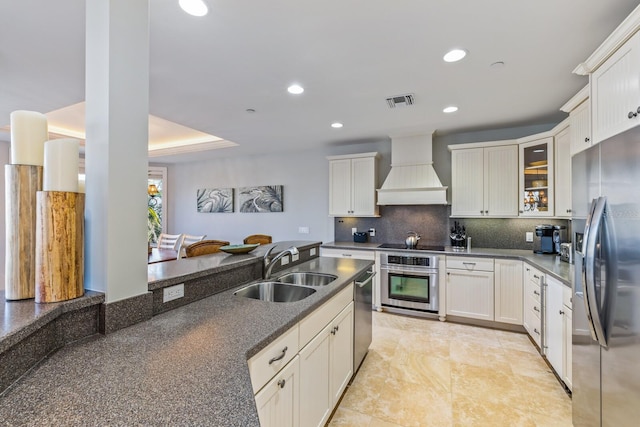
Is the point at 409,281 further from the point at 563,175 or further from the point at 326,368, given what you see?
the point at 326,368

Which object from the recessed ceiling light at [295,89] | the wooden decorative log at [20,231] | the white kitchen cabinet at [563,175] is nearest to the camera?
the wooden decorative log at [20,231]

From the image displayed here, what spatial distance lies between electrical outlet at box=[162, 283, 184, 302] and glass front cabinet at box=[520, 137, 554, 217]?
373 centimetres

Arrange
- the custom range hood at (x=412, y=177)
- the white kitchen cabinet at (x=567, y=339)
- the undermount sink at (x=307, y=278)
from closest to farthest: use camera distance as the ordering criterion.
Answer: the white kitchen cabinet at (x=567, y=339) → the undermount sink at (x=307, y=278) → the custom range hood at (x=412, y=177)

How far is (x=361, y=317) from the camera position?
2412 mm

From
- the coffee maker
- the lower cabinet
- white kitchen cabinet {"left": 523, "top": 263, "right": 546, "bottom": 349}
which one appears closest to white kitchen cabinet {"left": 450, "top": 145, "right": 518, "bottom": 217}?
the coffee maker

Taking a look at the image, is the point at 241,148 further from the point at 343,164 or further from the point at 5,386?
the point at 5,386

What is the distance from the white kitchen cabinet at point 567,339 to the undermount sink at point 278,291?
1900 millimetres

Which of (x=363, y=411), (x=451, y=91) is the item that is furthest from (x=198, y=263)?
(x=451, y=91)

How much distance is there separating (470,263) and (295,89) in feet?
9.25

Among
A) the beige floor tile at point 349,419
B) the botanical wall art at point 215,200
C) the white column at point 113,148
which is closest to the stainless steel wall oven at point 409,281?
the beige floor tile at point 349,419

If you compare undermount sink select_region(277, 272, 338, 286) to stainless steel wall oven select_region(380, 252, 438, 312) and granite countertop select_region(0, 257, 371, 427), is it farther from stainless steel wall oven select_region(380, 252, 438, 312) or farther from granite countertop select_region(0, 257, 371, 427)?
stainless steel wall oven select_region(380, 252, 438, 312)

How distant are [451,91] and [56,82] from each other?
3560 millimetres

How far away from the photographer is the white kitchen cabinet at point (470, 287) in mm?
3312

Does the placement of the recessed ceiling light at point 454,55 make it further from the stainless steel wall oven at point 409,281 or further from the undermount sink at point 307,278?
the stainless steel wall oven at point 409,281
